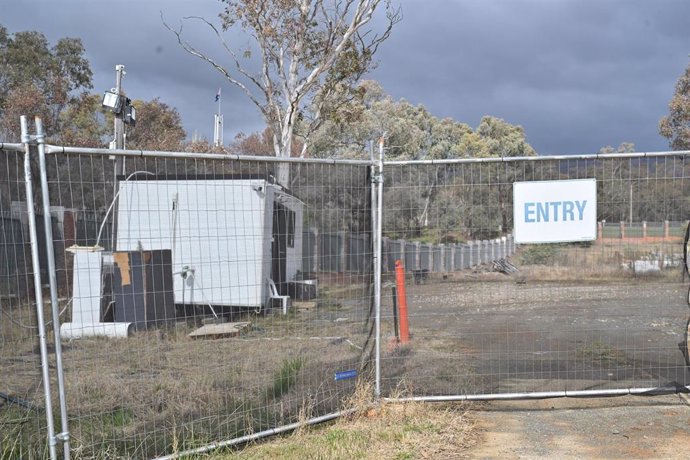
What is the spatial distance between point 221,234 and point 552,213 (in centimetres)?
479

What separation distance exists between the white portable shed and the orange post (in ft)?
3.43

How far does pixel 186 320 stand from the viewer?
19.0 ft

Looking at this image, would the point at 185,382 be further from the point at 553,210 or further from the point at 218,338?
the point at 553,210

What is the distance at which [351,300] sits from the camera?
5.71 meters

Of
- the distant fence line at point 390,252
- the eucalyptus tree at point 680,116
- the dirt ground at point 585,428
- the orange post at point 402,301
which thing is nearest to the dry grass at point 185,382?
the distant fence line at point 390,252

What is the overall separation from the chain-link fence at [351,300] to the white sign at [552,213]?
0.09m

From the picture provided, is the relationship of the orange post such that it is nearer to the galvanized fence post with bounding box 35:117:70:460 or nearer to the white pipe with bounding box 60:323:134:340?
the white pipe with bounding box 60:323:134:340

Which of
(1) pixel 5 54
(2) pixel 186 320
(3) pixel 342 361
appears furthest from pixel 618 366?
(1) pixel 5 54

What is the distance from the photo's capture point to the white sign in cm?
562

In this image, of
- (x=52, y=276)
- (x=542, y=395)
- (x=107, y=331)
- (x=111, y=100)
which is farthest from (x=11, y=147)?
(x=111, y=100)

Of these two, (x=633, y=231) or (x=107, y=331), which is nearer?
(x=633, y=231)

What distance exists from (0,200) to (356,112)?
19.1m

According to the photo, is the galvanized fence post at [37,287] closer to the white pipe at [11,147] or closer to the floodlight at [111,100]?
the white pipe at [11,147]

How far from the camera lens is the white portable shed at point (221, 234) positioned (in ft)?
22.3
